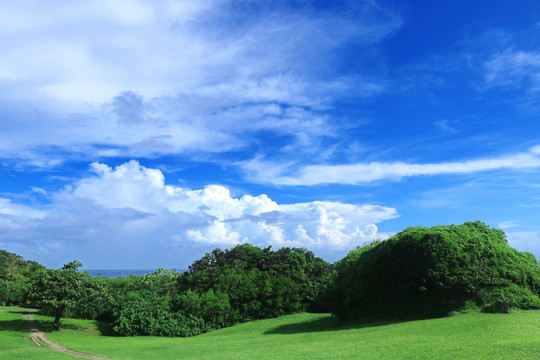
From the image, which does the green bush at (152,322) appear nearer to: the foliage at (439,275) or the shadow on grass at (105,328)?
the shadow on grass at (105,328)

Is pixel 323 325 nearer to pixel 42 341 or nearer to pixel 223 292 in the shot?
pixel 223 292

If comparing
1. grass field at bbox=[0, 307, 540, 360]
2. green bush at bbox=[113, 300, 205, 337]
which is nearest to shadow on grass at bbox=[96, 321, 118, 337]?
green bush at bbox=[113, 300, 205, 337]

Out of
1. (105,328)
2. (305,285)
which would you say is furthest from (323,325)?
(105,328)

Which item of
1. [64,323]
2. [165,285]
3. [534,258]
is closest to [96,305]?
[64,323]

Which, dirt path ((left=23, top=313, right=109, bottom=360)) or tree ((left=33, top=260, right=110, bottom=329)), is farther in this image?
tree ((left=33, top=260, right=110, bottom=329))

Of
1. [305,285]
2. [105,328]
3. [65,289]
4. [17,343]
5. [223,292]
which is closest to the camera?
[17,343]

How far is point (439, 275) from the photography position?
29.4 m

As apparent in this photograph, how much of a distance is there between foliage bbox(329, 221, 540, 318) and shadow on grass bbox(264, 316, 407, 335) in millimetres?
1584

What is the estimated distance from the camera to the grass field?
17.1 m

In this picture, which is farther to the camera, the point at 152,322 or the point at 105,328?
the point at 105,328

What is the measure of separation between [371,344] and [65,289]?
109ft

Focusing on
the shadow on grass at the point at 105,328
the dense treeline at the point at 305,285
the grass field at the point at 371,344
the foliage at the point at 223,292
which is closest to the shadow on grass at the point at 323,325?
the grass field at the point at 371,344

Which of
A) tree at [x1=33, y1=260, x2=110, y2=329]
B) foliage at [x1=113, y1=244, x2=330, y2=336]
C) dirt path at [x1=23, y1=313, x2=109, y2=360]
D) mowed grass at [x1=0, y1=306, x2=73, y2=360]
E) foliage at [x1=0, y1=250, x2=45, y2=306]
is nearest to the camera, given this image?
mowed grass at [x1=0, y1=306, x2=73, y2=360]

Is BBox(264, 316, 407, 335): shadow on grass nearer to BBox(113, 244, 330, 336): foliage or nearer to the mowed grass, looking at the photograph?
BBox(113, 244, 330, 336): foliage
